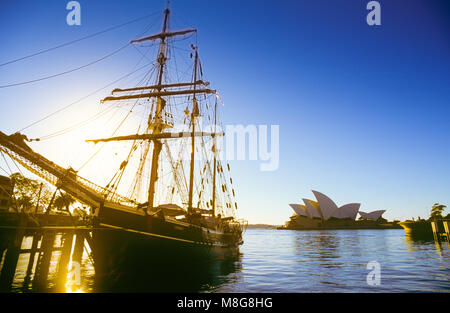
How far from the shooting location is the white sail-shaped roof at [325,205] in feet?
389

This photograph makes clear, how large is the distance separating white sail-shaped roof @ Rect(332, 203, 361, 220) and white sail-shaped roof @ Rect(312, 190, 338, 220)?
2.82 m

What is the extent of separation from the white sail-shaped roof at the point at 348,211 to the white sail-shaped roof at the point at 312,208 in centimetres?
795

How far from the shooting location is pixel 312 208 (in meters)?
122

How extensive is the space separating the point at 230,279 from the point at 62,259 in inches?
410

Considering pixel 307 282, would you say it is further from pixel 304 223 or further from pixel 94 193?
pixel 304 223

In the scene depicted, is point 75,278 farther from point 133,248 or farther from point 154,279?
point 154,279

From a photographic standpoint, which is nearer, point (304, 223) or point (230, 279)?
point (230, 279)

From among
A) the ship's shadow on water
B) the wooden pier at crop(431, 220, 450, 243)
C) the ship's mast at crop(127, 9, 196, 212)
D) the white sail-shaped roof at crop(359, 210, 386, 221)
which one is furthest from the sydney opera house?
the ship's shadow on water

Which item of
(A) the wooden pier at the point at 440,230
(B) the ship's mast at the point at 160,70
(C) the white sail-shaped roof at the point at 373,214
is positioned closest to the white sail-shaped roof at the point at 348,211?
(C) the white sail-shaped roof at the point at 373,214

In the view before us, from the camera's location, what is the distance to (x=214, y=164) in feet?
115

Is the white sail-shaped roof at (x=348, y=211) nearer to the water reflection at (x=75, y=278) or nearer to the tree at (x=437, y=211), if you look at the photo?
the tree at (x=437, y=211)

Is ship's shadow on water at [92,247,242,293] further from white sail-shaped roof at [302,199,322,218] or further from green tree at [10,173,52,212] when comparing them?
white sail-shaped roof at [302,199,322,218]
